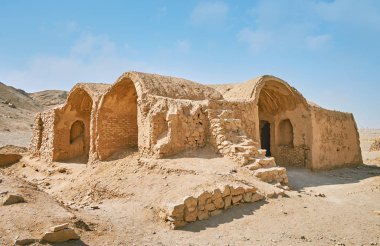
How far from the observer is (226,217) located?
583 cm

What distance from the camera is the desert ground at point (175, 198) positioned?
4697 mm

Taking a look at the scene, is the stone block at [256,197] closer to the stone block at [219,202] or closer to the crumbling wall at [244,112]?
the stone block at [219,202]

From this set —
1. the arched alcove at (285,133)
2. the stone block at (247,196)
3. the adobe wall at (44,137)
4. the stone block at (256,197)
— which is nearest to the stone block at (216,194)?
the stone block at (247,196)

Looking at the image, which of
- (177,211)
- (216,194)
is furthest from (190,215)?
(216,194)

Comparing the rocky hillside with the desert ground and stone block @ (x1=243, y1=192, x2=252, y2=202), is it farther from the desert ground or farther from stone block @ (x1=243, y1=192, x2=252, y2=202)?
stone block @ (x1=243, y1=192, x2=252, y2=202)

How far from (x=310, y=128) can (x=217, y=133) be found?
5.77 meters

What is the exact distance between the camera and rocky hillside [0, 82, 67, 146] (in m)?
25.5

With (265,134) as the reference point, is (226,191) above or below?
below

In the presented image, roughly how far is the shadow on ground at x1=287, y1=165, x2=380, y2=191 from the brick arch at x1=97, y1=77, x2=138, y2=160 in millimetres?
6761

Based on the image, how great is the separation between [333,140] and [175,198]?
10254 millimetres

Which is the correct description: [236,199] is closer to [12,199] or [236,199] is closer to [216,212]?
[216,212]

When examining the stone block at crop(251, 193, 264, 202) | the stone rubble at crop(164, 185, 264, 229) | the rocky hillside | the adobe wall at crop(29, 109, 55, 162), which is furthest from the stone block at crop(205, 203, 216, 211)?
the rocky hillside

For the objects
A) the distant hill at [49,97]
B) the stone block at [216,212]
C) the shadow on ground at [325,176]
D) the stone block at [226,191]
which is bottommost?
Answer: the shadow on ground at [325,176]

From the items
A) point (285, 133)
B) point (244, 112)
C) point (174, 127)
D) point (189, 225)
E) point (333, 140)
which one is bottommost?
point (189, 225)
